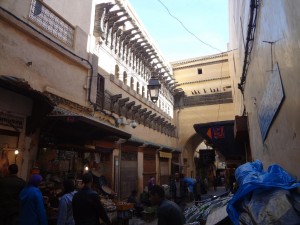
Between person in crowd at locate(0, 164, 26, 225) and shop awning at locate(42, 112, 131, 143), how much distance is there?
2250 mm

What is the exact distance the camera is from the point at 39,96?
5.99 m

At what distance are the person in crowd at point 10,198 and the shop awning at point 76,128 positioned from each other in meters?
2.25

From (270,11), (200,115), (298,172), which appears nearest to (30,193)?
(298,172)

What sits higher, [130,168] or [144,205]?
[130,168]

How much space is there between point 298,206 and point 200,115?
2288 centimetres

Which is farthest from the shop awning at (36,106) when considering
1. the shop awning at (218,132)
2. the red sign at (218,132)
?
the red sign at (218,132)

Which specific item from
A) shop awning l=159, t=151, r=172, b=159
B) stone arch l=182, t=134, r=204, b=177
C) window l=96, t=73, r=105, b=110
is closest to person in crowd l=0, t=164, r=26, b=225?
window l=96, t=73, r=105, b=110

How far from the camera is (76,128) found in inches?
297

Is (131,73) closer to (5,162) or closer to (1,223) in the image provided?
(5,162)

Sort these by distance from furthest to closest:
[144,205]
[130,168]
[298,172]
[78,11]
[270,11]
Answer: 1. [130,168]
2. [144,205]
3. [78,11]
4. [270,11]
5. [298,172]

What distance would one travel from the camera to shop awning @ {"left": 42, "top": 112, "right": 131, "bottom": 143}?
654cm

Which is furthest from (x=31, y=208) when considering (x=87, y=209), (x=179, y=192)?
(x=179, y=192)

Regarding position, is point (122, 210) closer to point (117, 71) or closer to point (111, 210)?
point (111, 210)

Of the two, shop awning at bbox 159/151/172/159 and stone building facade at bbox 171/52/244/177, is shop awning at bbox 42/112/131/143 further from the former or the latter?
stone building facade at bbox 171/52/244/177
